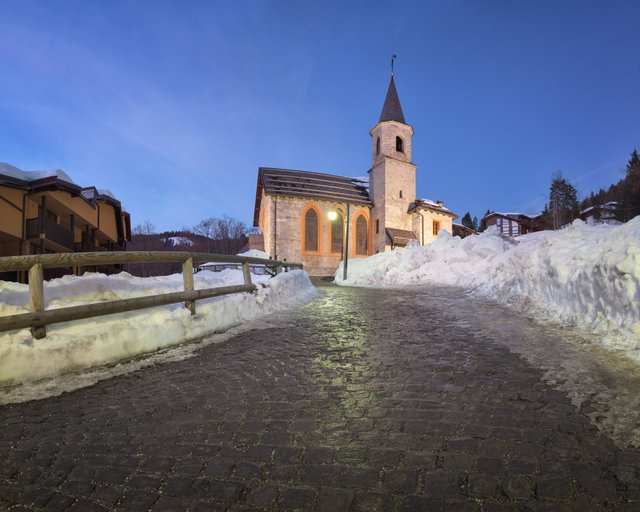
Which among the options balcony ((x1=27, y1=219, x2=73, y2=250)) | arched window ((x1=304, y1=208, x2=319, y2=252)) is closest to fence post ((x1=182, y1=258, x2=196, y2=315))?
balcony ((x1=27, y1=219, x2=73, y2=250))

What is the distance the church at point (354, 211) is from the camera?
35.5 m

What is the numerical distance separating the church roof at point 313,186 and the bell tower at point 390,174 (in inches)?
84.9

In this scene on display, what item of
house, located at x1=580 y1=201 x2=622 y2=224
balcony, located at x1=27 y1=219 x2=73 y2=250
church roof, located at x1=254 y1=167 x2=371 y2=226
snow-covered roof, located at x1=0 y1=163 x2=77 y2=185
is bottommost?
balcony, located at x1=27 y1=219 x2=73 y2=250

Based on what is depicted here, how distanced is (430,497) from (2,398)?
4.02 m

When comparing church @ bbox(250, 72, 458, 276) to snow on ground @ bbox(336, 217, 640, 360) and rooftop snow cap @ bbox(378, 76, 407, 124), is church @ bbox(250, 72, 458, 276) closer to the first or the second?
rooftop snow cap @ bbox(378, 76, 407, 124)

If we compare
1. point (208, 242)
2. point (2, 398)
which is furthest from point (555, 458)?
point (208, 242)

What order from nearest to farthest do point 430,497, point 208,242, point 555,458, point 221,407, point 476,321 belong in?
point 430,497
point 555,458
point 221,407
point 476,321
point 208,242

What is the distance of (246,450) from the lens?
7.92 ft

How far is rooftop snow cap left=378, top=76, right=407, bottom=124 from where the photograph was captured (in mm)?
39719

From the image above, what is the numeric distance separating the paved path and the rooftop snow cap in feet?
130

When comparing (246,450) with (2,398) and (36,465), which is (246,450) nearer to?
(36,465)

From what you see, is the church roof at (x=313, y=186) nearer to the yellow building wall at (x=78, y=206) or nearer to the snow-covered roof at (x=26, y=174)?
the yellow building wall at (x=78, y=206)

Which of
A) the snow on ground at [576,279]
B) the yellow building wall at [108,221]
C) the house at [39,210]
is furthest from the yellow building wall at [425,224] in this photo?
the yellow building wall at [108,221]

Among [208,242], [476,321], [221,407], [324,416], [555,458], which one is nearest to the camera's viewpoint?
[555,458]
